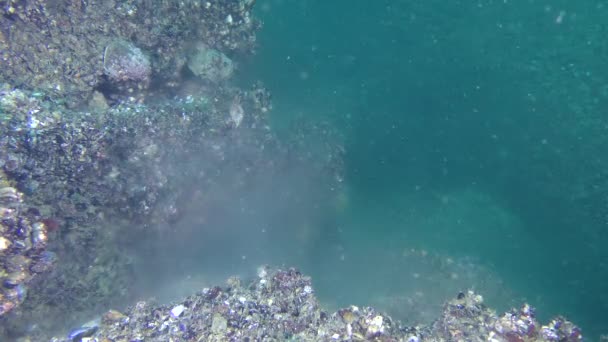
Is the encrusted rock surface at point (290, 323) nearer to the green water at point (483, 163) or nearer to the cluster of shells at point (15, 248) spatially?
the cluster of shells at point (15, 248)

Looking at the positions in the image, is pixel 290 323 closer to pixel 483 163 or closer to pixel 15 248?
pixel 15 248

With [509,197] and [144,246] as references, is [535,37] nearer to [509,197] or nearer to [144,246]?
[509,197]

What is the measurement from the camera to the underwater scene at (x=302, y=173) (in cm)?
419

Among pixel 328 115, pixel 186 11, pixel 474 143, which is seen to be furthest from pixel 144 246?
pixel 474 143

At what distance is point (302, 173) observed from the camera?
34.3 feet

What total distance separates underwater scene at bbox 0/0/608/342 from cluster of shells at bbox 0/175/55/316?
0.02 metres

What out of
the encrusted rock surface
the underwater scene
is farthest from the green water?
the encrusted rock surface

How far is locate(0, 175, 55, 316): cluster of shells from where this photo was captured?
13.0 feet

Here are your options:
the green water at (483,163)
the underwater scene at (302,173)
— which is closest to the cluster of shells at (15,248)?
the underwater scene at (302,173)

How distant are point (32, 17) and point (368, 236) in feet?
31.4

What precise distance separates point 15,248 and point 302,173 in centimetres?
727

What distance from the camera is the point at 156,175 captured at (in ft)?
22.2

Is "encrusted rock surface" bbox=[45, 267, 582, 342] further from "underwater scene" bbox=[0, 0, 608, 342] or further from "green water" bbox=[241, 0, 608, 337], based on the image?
"green water" bbox=[241, 0, 608, 337]

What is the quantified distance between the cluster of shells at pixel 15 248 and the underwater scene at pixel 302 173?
0.02 meters
